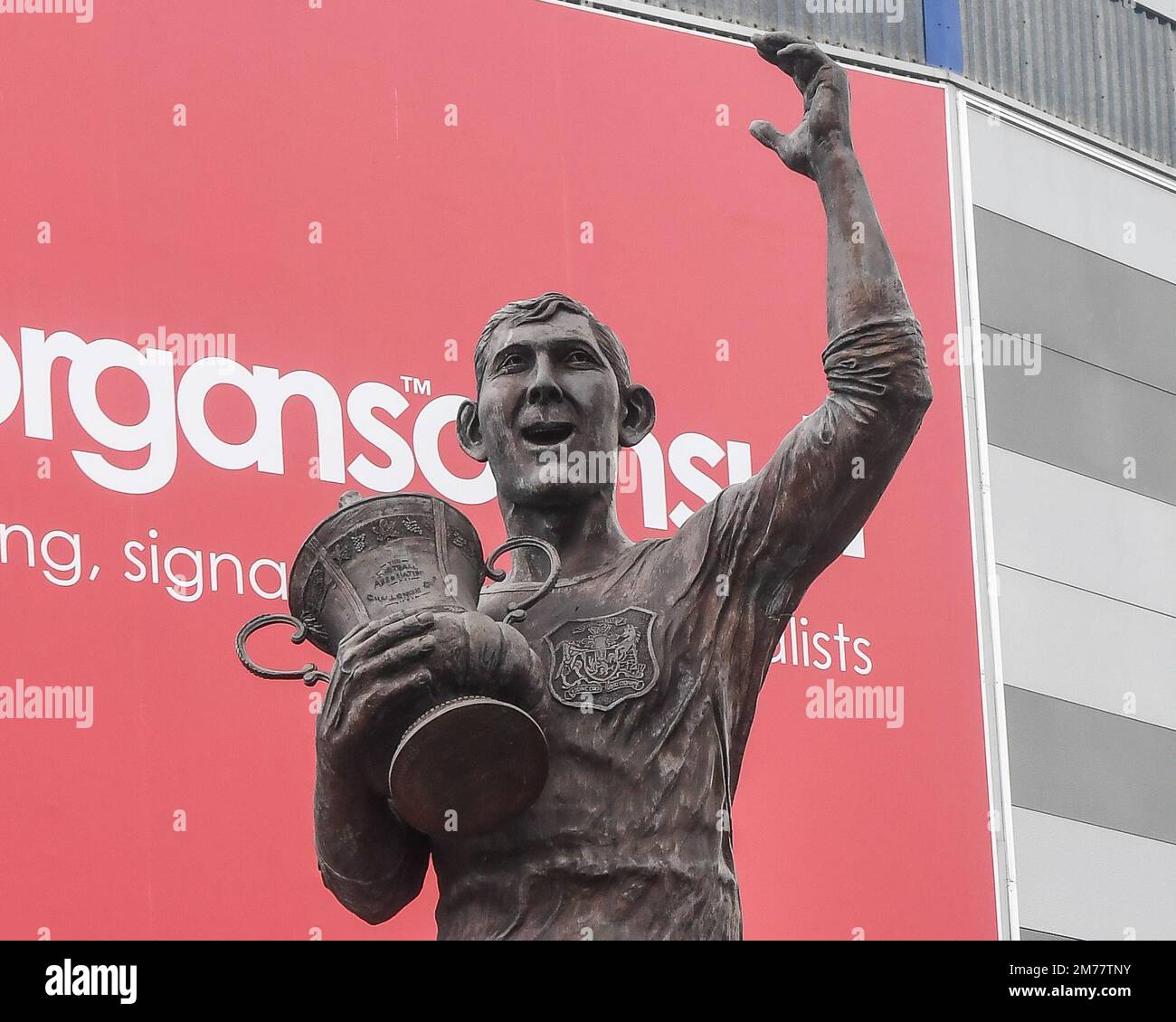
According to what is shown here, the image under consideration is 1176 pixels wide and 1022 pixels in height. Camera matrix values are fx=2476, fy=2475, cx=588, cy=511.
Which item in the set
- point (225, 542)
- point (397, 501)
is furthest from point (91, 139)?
point (397, 501)

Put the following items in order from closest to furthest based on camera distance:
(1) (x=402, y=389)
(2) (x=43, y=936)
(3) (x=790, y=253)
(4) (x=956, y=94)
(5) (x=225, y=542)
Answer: (2) (x=43, y=936)
(5) (x=225, y=542)
(1) (x=402, y=389)
(3) (x=790, y=253)
(4) (x=956, y=94)

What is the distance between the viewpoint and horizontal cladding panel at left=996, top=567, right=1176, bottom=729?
15.7 metres

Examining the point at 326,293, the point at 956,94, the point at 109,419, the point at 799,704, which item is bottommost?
the point at 799,704

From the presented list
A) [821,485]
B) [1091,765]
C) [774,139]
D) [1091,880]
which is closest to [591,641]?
[821,485]

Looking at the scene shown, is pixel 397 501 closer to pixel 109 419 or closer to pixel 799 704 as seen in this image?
pixel 109 419

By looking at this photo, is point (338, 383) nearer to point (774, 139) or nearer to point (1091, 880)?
point (1091, 880)

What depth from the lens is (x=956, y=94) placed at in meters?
16.3

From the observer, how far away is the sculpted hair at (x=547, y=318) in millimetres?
5336

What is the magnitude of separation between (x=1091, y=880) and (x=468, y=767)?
39.3 feet

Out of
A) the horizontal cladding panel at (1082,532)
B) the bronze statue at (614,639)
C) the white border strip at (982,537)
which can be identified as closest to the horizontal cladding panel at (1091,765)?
the white border strip at (982,537)

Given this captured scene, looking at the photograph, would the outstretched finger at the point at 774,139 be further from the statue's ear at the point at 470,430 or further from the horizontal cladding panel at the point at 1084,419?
the horizontal cladding panel at the point at 1084,419

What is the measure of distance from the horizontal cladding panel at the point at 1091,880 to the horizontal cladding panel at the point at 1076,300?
3339 mm

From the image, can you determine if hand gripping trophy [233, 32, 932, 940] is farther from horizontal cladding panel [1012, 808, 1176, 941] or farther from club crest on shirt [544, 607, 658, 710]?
horizontal cladding panel [1012, 808, 1176, 941]

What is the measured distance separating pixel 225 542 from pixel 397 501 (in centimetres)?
709
